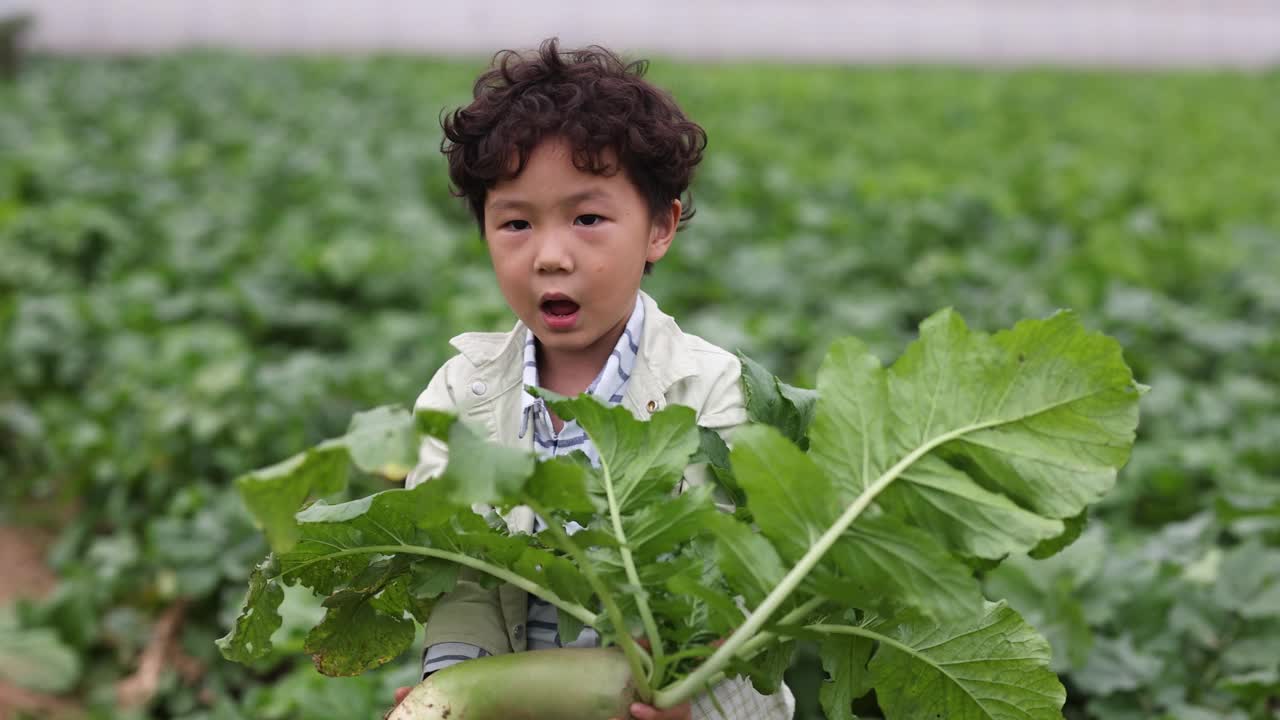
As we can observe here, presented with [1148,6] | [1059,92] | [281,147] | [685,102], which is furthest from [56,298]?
[1148,6]

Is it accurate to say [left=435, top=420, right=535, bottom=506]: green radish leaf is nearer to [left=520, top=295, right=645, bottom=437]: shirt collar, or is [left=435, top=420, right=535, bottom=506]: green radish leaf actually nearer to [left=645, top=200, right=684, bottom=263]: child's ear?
[left=520, top=295, right=645, bottom=437]: shirt collar

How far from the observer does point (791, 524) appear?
59.2 inches

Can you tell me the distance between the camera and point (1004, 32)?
29391 millimetres

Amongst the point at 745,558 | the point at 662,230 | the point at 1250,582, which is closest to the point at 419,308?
the point at 1250,582

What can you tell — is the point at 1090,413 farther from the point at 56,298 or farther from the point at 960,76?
the point at 960,76

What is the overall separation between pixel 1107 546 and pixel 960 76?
12.9 metres

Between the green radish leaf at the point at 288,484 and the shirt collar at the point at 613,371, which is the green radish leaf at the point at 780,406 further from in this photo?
the green radish leaf at the point at 288,484

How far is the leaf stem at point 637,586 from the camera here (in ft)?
5.14

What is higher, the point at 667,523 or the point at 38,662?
the point at 667,523

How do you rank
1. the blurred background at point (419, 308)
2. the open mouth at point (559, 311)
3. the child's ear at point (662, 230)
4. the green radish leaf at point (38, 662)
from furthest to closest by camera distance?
1. the green radish leaf at point (38, 662)
2. the blurred background at point (419, 308)
3. the child's ear at point (662, 230)
4. the open mouth at point (559, 311)

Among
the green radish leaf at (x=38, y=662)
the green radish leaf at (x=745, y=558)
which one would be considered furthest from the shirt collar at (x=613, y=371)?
the green radish leaf at (x=38, y=662)

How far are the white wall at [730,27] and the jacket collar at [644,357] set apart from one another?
757 inches

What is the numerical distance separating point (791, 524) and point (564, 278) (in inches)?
18.1

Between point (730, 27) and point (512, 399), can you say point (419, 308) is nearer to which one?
point (512, 399)
